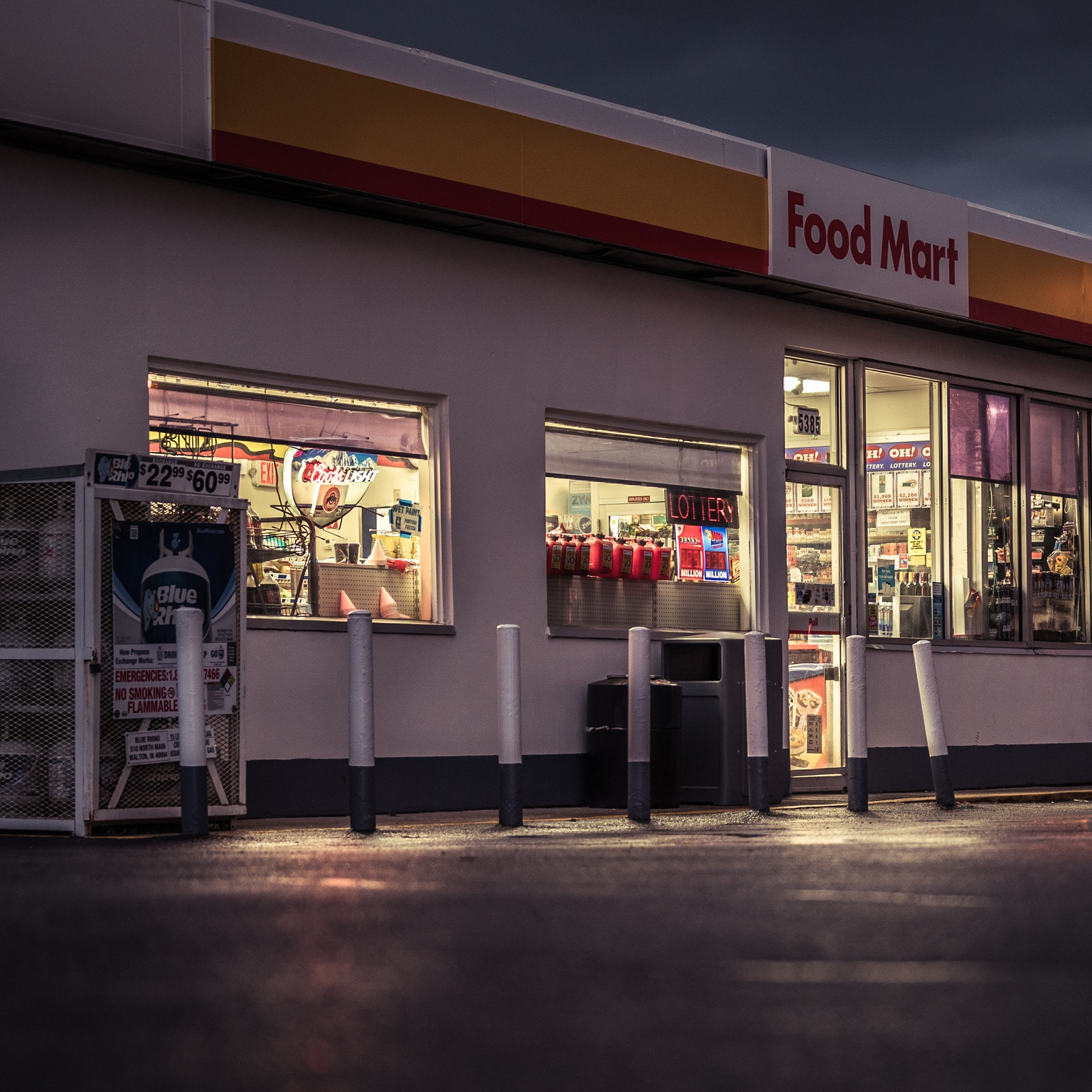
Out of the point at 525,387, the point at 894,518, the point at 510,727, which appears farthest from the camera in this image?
the point at 894,518

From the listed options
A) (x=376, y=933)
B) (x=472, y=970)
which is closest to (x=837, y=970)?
(x=472, y=970)

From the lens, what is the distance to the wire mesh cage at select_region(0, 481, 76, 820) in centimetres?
923

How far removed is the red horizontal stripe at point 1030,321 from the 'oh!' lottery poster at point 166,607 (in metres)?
8.45

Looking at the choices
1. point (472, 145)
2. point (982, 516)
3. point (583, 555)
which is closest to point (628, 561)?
point (583, 555)

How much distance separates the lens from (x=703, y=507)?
14.2 meters

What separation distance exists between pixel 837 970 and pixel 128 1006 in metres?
1.77

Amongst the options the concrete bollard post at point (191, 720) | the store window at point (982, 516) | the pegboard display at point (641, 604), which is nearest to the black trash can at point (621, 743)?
the pegboard display at point (641, 604)

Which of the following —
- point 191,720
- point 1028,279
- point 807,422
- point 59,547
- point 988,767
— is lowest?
point 988,767

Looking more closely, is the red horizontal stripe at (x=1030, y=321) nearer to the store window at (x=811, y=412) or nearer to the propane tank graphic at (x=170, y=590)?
the store window at (x=811, y=412)

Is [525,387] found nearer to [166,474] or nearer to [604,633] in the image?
[604,633]

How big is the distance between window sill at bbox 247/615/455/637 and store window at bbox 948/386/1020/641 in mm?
6074

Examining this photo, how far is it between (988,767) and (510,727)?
7421mm

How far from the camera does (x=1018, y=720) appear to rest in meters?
16.4

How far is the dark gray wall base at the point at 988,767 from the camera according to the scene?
15047mm
